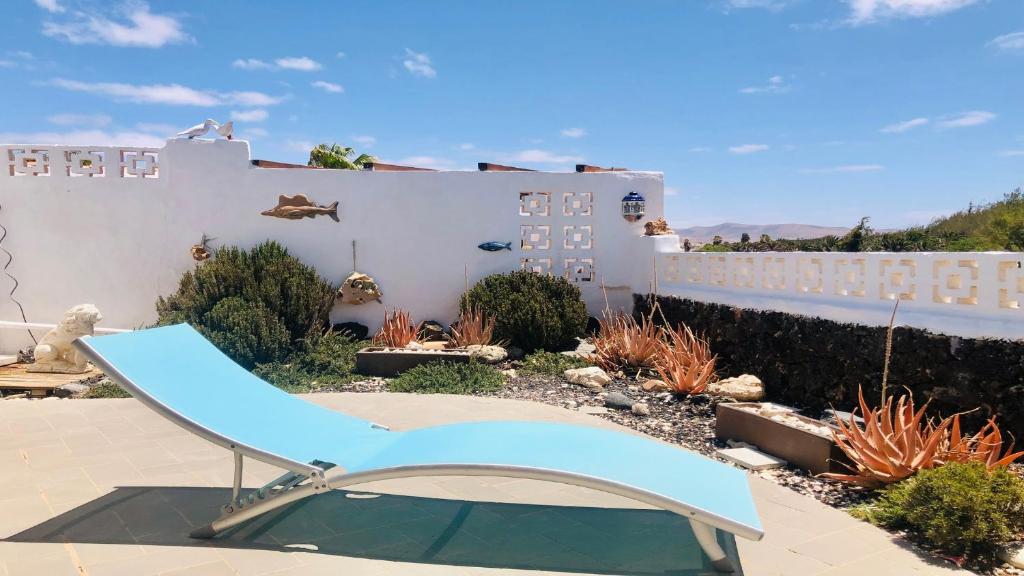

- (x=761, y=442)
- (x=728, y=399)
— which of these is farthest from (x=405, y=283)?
(x=761, y=442)

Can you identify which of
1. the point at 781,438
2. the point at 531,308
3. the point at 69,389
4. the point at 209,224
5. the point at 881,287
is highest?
the point at 209,224

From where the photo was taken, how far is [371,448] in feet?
12.3

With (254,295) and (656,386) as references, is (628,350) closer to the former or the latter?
(656,386)

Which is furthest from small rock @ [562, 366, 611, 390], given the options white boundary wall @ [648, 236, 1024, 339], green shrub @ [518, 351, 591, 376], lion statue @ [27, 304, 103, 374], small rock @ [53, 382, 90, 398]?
lion statue @ [27, 304, 103, 374]

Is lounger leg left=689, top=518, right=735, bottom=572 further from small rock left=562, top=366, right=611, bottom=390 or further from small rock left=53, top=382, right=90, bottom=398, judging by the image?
small rock left=53, top=382, right=90, bottom=398

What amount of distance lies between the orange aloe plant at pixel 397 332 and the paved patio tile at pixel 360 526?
5.14 meters

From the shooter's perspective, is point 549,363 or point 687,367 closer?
point 687,367

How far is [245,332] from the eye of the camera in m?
9.36

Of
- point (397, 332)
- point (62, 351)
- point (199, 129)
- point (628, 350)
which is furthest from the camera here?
point (199, 129)

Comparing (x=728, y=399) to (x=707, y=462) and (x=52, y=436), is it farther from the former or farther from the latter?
(x=52, y=436)

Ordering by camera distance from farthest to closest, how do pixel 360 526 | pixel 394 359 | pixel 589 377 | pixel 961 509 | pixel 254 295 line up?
1. pixel 254 295
2. pixel 394 359
3. pixel 589 377
4. pixel 360 526
5. pixel 961 509

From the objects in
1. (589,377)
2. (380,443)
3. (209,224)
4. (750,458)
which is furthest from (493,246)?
(380,443)

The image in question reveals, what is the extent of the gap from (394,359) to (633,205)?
535 centimetres

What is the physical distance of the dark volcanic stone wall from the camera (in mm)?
5254
